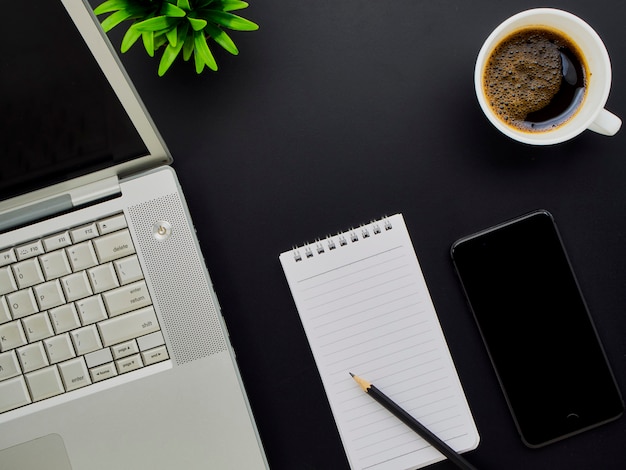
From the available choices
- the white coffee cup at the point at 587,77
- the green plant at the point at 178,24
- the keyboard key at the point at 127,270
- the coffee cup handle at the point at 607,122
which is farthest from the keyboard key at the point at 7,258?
the coffee cup handle at the point at 607,122

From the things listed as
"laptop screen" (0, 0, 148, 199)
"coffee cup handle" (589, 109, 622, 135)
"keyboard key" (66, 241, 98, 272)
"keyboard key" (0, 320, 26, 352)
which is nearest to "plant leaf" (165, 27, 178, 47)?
"laptop screen" (0, 0, 148, 199)

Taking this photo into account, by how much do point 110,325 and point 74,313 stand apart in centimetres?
4

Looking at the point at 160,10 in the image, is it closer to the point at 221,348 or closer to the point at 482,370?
the point at 221,348

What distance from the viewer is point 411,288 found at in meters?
0.69

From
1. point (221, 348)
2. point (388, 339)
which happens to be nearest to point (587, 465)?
point (388, 339)

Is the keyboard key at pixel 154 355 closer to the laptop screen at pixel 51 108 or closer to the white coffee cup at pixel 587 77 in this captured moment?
the laptop screen at pixel 51 108

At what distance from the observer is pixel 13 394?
63cm

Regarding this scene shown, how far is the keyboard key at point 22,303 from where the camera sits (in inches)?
24.5

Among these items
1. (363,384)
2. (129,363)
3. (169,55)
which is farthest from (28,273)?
(363,384)

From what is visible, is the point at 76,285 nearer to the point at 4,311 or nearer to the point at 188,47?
the point at 4,311

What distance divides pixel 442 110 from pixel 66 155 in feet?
1.29

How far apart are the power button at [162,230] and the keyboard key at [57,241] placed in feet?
0.27

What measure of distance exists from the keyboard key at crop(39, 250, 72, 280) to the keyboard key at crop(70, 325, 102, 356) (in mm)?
58

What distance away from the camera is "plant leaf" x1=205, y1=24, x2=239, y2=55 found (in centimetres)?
64
